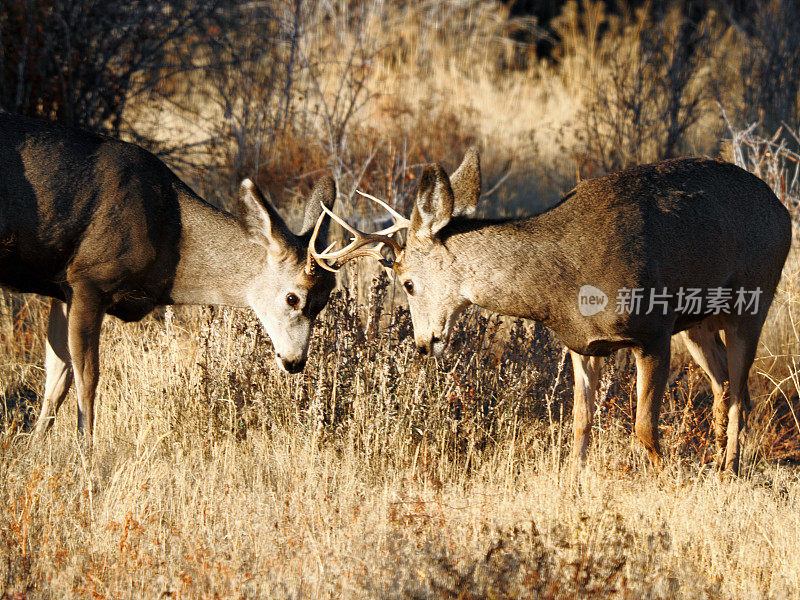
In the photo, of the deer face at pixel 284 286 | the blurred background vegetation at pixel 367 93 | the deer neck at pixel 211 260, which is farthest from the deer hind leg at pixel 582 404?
the blurred background vegetation at pixel 367 93

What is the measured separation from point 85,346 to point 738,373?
4.06 meters

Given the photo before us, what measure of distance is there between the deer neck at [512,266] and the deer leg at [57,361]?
111 inches

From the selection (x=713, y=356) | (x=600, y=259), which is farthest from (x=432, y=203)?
(x=713, y=356)

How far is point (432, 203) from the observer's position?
5.63 meters

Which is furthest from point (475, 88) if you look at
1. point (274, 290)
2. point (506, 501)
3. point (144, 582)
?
point (144, 582)

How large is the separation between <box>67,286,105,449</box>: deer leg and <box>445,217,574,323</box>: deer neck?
225cm

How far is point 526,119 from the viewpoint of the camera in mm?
16188

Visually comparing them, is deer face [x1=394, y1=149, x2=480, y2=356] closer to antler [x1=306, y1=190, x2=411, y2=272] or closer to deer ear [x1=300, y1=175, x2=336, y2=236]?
antler [x1=306, y1=190, x2=411, y2=272]

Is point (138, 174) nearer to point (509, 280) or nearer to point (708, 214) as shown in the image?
point (509, 280)

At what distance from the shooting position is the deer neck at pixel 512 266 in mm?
5656

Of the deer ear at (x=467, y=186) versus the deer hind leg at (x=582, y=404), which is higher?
the deer ear at (x=467, y=186)

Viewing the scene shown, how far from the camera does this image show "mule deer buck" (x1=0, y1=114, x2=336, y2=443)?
6281 millimetres

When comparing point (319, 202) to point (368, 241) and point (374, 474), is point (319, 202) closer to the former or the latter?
point (368, 241)

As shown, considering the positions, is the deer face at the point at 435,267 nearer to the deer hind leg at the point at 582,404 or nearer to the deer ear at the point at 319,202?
the deer hind leg at the point at 582,404
